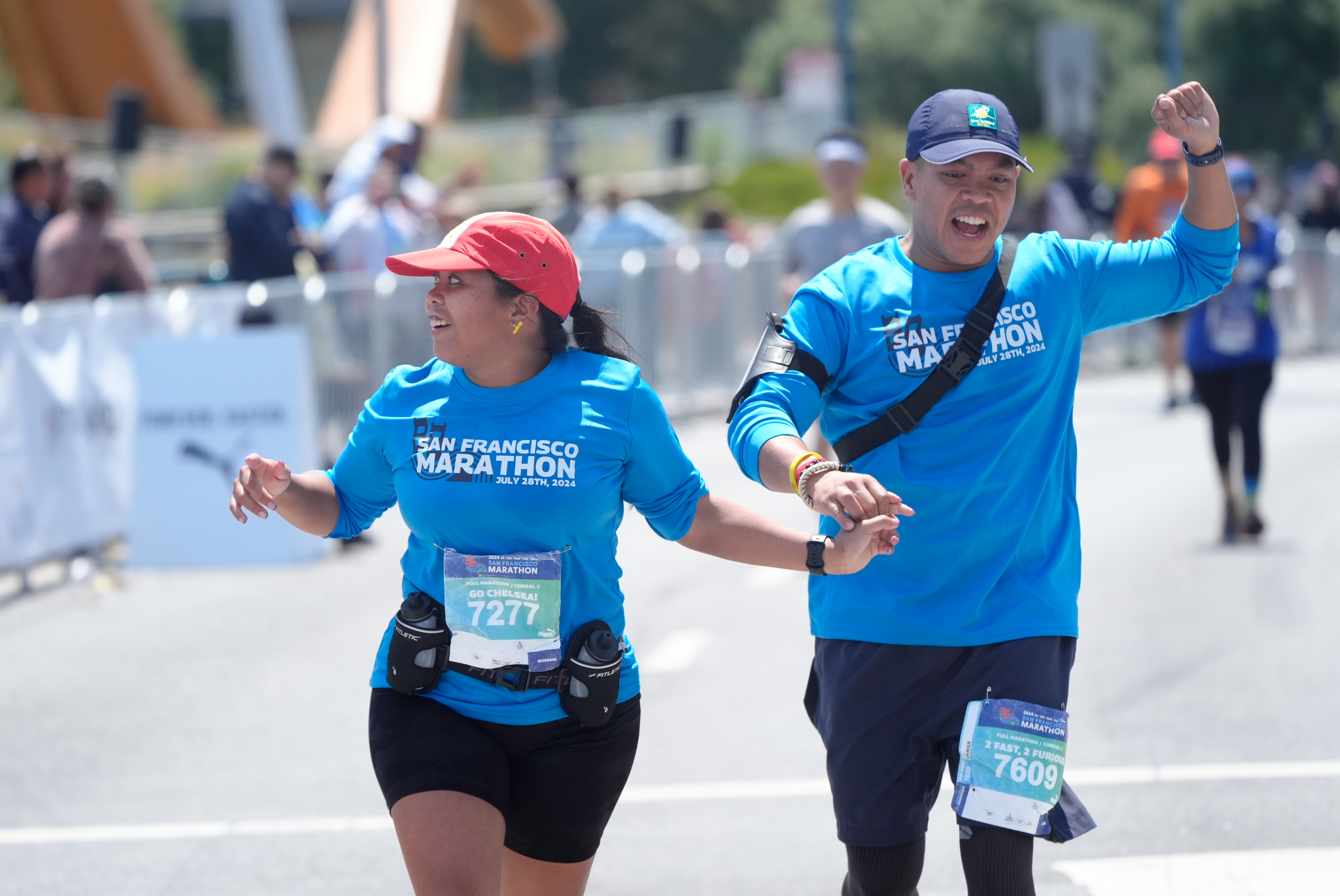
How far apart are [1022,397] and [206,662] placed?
577 centimetres

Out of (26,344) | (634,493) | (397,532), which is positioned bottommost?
(397,532)

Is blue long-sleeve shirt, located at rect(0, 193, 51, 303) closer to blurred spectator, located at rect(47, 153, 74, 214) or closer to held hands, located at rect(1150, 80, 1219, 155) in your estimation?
blurred spectator, located at rect(47, 153, 74, 214)

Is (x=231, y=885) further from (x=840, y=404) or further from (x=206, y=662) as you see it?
(x=206, y=662)

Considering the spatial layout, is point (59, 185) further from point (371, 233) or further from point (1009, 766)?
point (1009, 766)

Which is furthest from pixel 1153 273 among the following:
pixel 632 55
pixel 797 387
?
pixel 632 55

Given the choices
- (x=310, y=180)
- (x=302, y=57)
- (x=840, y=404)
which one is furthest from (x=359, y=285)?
(x=302, y=57)

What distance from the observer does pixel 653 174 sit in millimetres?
40188

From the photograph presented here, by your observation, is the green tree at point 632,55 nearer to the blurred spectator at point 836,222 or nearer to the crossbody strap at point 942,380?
the blurred spectator at point 836,222

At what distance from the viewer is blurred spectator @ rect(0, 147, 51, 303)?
44.4ft

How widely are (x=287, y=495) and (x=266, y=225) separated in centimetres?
979

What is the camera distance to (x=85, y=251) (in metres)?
12.6

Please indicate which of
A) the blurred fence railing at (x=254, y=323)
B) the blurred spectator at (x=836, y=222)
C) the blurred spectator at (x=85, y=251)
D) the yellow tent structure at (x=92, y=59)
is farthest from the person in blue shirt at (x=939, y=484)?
the yellow tent structure at (x=92, y=59)

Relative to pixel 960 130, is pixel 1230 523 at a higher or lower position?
lower

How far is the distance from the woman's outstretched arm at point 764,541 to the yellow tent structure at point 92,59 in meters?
35.6
